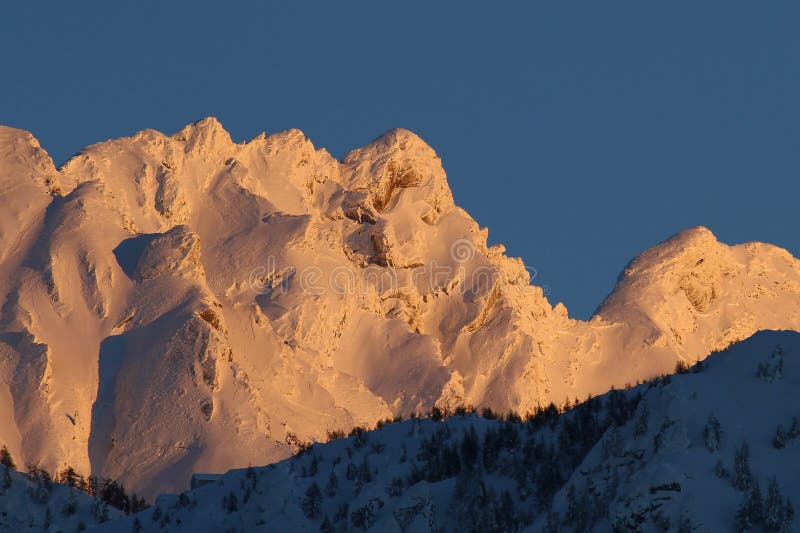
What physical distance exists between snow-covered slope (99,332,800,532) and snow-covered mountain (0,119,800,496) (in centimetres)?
2986

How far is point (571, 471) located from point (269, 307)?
48.4m

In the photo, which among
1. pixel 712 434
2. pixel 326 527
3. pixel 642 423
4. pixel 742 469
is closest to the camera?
pixel 742 469

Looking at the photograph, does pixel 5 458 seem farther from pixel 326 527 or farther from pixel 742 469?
pixel 742 469

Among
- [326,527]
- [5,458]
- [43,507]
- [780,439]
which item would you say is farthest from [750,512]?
[5,458]

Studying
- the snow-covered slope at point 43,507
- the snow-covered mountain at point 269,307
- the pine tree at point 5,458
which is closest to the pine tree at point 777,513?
the snow-covered slope at point 43,507

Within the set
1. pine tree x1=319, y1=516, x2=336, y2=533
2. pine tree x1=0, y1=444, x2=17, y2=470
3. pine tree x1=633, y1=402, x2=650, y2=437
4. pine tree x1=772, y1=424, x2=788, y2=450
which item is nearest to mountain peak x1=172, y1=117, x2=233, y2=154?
pine tree x1=0, y1=444, x2=17, y2=470

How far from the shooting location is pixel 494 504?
117 ft

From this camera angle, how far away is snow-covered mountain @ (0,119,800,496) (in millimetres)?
74750

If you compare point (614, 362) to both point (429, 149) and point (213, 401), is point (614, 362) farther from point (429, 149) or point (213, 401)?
point (213, 401)

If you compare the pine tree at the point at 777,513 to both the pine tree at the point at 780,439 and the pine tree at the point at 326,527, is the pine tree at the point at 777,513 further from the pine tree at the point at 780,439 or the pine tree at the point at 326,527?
the pine tree at the point at 326,527

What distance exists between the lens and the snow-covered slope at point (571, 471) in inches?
1235

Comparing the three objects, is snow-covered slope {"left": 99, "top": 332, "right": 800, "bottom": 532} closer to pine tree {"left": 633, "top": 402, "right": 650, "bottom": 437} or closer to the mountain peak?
pine tree {"left": 633, "top": 402, "right": 650, "bottom": 437}

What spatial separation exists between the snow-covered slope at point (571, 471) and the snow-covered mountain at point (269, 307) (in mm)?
29857

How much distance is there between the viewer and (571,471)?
36969 millimetres
